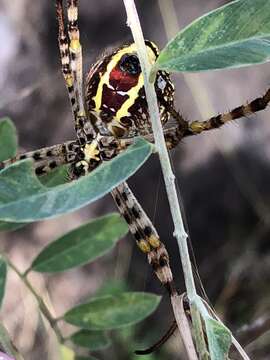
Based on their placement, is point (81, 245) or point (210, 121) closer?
point (210, 121)

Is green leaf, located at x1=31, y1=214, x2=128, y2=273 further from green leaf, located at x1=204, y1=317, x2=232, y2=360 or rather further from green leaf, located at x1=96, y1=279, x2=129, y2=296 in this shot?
green leaf, located at x1=96, y1=279, x2=129, y2=296

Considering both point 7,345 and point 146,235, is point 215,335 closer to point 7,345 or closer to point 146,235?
point 7,345

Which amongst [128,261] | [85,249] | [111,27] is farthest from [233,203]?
[85,249]

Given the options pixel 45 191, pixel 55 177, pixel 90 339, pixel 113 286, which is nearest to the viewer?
pixel 45 191

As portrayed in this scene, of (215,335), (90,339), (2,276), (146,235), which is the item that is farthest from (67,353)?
(215,335)

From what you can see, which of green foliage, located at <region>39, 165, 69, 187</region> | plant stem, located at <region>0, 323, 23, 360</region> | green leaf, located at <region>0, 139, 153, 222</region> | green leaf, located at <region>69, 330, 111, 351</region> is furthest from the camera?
green leaf, located at <region>69, 330, 111, 351</region>

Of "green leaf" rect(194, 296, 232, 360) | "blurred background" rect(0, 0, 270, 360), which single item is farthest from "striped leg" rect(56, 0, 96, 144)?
"blurred background" rect(0, 0, 270, 360)
